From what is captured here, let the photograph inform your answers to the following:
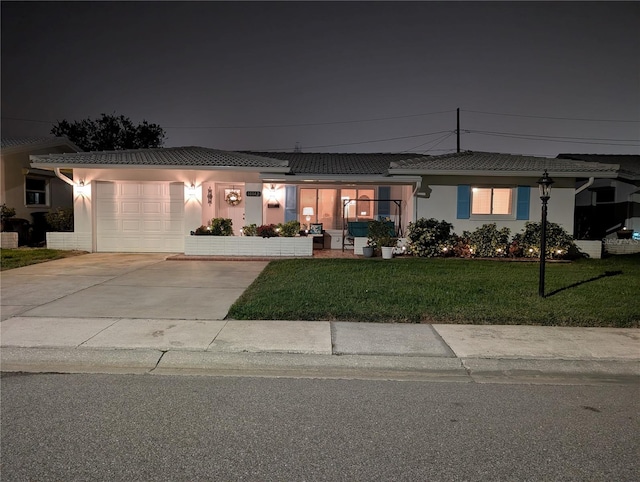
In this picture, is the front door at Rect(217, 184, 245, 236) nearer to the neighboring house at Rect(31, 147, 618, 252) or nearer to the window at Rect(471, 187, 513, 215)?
the neighboring house at Rect(31, 147, 618, 252)

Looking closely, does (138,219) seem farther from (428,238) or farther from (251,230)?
(428,238)

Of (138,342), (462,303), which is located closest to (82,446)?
(138,342)

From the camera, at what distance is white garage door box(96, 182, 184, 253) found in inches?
614

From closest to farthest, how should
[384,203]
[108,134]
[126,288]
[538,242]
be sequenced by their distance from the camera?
[126,288] → [538,242] → [384,203] → [108,134]

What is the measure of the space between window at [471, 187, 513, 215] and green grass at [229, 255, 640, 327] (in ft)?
11.0

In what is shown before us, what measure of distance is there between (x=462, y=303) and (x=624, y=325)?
2.35 m

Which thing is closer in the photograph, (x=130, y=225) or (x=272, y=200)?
(x=130, y=225)

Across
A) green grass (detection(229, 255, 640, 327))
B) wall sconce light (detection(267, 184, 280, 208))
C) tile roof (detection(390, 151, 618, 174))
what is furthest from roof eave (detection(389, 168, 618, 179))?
wall sconce light (detection(267, 184, 280, 208))

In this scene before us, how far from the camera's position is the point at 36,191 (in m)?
19.7

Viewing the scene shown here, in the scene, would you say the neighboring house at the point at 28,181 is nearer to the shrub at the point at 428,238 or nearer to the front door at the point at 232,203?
the front door at the point at 232,203

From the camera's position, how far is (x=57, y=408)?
13.3 feet

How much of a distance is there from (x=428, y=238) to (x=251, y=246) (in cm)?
542

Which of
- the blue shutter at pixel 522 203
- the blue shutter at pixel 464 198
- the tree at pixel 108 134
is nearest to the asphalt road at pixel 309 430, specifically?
the blue shutter at pixel 464 198

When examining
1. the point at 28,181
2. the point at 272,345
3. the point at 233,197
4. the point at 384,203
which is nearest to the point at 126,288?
the point at 272,345
